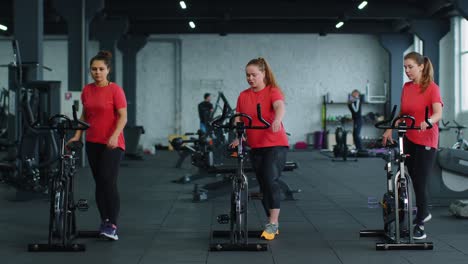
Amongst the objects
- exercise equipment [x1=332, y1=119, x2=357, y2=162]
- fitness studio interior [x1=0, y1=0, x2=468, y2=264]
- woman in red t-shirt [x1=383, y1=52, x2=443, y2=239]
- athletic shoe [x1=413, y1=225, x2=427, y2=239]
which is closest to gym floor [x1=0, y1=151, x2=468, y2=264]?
fitness studio interior [x1=0, y1=0, x2=468, y2=264]

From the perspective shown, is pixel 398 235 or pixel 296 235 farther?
pixel 296 235

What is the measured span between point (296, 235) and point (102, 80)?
6.36 ft

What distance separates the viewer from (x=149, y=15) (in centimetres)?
1700

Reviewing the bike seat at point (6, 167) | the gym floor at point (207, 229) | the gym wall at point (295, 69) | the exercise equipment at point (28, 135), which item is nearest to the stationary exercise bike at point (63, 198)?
the gym floor at point (207, 229)

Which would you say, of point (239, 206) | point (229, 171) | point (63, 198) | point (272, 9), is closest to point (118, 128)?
point (63, 198)

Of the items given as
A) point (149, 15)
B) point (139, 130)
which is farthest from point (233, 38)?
point (139, 130)

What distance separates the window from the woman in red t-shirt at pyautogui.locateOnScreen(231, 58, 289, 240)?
45.5 feet

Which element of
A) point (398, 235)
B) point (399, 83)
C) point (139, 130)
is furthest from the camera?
point (399, 83)

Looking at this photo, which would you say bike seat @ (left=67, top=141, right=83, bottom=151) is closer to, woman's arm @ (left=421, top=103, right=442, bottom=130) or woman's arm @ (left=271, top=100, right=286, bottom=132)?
woman's arm @ (left=271, top=100, right=286, bottom=132)

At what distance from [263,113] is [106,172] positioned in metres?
1.21

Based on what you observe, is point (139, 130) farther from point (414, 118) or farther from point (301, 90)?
point (414, 118)

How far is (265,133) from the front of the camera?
4.86m

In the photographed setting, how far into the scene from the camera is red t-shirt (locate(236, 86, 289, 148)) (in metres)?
4.86

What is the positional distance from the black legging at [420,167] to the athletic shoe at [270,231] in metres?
1.07
